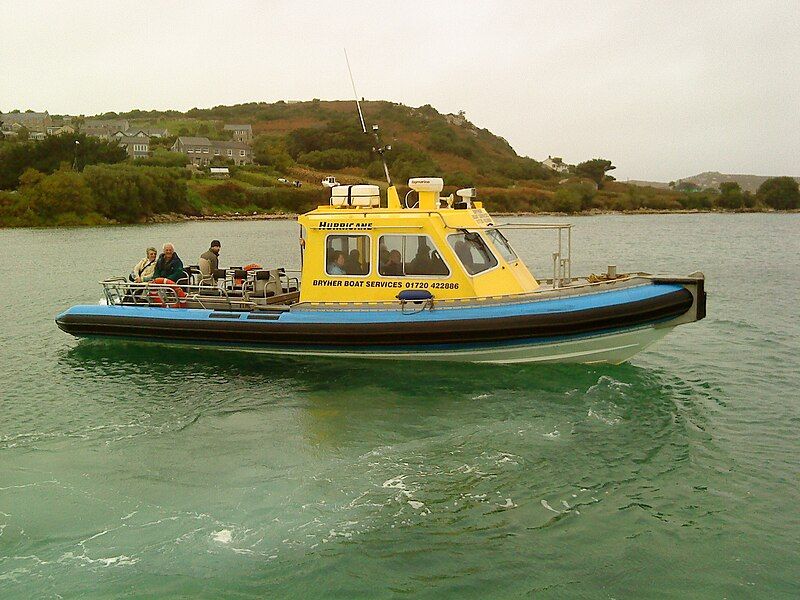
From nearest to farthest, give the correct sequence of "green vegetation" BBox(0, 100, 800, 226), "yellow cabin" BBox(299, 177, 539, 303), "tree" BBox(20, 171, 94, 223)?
"yellow cabin" BBox(299, 177, 539, 303), "tree" BBox(20, 171, 94, 223), "green vegetation" BBox(0, 100, 800, 226)

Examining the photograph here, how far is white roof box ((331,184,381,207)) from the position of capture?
35.0 feet

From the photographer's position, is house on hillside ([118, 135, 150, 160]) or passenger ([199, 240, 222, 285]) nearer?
passenger ([199, 240, 222, 285])

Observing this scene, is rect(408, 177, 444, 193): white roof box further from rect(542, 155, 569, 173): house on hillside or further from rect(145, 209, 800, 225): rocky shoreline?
rect(542, 155, 569, 173): house on hillside

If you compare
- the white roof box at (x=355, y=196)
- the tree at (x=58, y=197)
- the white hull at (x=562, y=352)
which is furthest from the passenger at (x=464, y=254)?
the tree at (x=58, y=197)

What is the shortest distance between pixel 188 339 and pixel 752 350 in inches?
361

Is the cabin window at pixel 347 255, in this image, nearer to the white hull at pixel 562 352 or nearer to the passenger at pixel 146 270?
the white hull at pixel 562 352

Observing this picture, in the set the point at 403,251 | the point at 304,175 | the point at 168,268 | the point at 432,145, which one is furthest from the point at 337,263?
the point at 432,145

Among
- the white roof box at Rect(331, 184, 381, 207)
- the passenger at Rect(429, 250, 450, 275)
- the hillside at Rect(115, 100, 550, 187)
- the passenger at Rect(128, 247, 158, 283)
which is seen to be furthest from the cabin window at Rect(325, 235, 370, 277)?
the hillside at Rect(115, 100, 550, 187)

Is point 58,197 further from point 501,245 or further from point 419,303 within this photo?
point 419,303

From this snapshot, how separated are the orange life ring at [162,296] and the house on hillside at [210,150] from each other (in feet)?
319

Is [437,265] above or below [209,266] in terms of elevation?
above

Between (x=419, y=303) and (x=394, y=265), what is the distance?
29.9 inches

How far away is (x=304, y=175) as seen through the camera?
93312 millimetres

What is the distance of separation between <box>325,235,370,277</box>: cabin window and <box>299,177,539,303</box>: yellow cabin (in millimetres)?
14
